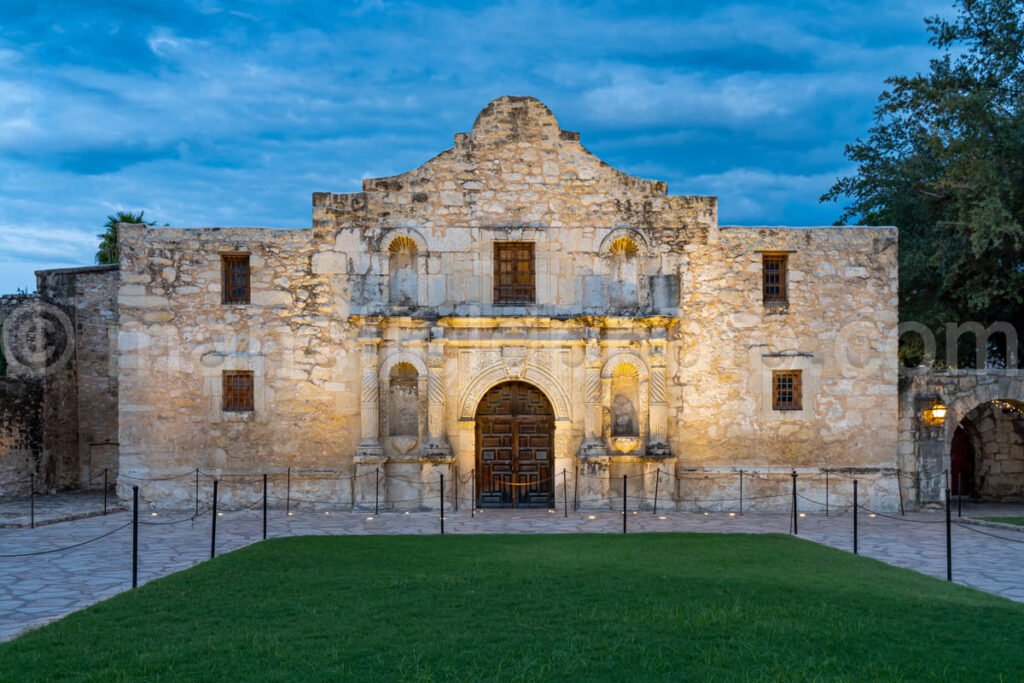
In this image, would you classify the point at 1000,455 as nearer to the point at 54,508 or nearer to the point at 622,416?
the point at 622,416

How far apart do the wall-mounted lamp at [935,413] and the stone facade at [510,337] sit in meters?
0.73

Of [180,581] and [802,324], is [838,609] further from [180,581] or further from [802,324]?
[802,324]

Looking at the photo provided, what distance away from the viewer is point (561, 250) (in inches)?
810

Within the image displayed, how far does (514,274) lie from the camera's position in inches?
816

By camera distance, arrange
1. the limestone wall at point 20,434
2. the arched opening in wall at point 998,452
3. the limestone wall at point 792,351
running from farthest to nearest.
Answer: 1. the arched opening in wall at point 998,452
2. the limestone wall at point 20,434
3. the limestone wall at point 792,351

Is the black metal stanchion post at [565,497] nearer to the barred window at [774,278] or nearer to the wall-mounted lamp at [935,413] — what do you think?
the barred window at [774,278]

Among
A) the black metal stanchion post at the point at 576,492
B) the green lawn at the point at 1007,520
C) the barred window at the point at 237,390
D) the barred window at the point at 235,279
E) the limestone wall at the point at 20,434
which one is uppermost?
the barred window at the point at 235,279

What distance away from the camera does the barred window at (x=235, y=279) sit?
20.5 m

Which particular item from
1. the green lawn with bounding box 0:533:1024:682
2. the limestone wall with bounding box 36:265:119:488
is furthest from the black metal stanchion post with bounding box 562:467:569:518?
the limestone wall with bounding box 36:265:119:488

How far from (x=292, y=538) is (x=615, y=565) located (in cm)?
567

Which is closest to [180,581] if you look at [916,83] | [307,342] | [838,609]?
[838,609]

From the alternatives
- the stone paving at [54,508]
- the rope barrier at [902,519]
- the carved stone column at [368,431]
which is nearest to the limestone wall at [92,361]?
the stone paving at [54,508]

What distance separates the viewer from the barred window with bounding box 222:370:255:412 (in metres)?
20.3

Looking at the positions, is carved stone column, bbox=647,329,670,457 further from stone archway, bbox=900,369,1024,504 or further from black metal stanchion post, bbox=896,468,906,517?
stone archway, bbox=900,369,1024,504
